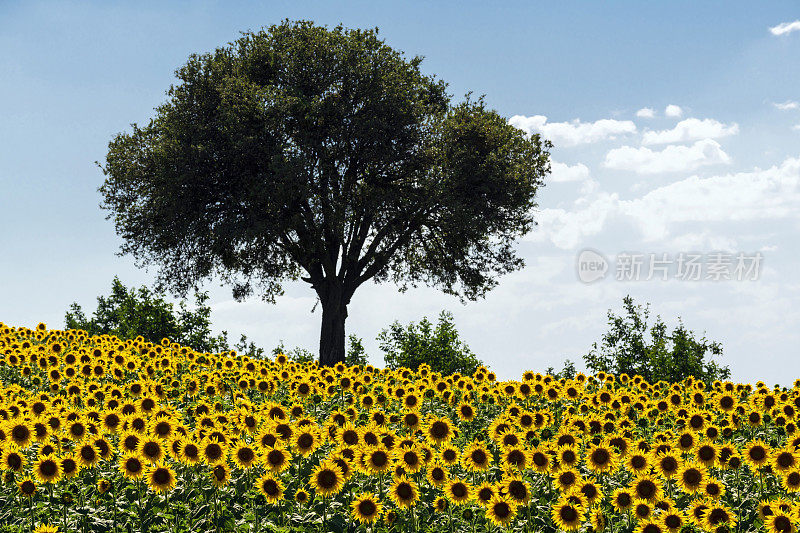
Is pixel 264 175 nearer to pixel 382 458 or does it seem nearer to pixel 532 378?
pixel 532 378

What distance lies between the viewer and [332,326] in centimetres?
3097

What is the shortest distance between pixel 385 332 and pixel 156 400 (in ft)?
75.4

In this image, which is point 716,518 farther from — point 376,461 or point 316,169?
point 316,169

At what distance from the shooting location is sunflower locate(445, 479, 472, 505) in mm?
8039

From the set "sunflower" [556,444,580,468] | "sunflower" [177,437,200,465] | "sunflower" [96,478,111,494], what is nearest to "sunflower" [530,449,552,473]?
"sunflower" [556,444,580,468]

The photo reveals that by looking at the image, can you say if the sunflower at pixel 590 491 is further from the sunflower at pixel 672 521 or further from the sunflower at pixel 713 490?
the sunflower at pixel 713 490

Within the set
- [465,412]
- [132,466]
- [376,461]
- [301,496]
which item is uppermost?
[465,412]

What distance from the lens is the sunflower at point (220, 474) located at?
8.52 m

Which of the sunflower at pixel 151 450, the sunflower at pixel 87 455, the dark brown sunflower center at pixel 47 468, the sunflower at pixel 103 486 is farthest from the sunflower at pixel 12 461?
the sunflower at pixel 151 450

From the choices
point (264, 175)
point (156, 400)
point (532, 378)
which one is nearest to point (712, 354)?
point (532, 378)

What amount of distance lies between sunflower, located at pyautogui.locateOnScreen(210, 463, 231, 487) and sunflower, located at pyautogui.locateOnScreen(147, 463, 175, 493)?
1.53 feet

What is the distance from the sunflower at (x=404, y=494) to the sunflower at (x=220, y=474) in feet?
6.58

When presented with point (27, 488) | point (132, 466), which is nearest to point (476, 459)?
point (132, 466)

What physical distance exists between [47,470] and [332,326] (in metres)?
22.4
